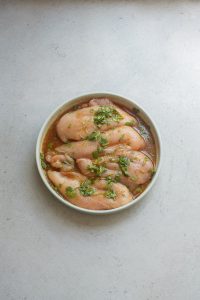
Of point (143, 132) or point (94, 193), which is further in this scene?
point (143, 132)

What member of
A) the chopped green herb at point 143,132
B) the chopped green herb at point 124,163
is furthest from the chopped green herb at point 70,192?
the chopped green herb at point 143,132

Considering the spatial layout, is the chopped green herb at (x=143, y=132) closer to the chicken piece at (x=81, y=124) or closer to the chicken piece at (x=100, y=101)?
the chicken piece at (x=81, y=124)

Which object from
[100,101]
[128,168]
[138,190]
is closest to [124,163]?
[128,168]

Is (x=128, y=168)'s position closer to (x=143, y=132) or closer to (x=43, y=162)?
(x=143, y=132)

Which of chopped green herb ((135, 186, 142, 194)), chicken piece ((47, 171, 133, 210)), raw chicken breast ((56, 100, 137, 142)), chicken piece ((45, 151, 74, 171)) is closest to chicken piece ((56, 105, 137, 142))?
raw chicken breast ((56, 100, 137, 142))

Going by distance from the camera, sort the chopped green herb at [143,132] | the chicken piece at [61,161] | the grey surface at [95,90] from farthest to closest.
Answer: the chopped green herb at [143,132]
the chicken piece at [61,161]
the grey surface at [95,90]

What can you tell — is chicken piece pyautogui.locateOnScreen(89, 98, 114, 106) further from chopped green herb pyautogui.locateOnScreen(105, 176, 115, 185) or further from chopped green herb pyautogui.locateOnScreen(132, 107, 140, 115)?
chopped green herb pyautogui.locateOnScreen(105, 176, 115, 185)

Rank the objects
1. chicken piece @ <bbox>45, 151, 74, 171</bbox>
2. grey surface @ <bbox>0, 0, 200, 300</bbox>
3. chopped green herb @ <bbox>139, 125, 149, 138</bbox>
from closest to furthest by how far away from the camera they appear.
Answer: grey surface @ <bbox>0, 0, 200, 300</bbox>
chicken piece @ <bbox>45, 151, 74, 171</bbox>
chopped green herb @ <bbox>139, 125, 149, 138</bbox>
